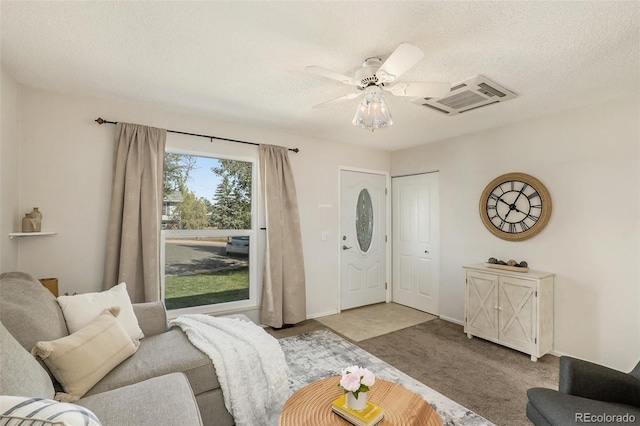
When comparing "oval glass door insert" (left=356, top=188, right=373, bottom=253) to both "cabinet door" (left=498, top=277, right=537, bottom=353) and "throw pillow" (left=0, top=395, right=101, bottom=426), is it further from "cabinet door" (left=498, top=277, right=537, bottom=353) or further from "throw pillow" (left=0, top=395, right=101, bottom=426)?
"throw pillow" (left=0, top=395, right=101, bottom=426)

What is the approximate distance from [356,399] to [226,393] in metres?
0.87

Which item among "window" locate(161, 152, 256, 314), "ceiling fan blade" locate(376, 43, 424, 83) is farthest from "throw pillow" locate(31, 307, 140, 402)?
"ceiling fan blade" locate(376, 43, 424, 83)

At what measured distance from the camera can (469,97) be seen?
8.89 ft

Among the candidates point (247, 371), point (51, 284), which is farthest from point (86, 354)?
point (51, 284)

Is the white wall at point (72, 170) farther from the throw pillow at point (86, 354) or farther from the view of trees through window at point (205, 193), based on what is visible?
the throw pillow at point (86, 354)

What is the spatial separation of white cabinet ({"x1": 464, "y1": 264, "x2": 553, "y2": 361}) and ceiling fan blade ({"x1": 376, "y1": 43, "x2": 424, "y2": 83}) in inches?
96.9

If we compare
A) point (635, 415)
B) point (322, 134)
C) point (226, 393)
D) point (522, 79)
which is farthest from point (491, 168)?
point (226, 393)

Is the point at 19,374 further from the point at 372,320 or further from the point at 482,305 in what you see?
the point at 482,305

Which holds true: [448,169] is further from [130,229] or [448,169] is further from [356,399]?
[130,229]

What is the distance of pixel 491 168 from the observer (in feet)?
12.1

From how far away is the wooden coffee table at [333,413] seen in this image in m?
1.46

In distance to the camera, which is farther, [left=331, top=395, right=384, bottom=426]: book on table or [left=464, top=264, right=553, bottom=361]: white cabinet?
[left=464, top=264, right=553, bottom=361]: white cabinet

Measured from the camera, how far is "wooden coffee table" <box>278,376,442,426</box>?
146 cm

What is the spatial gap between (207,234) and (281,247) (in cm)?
87
